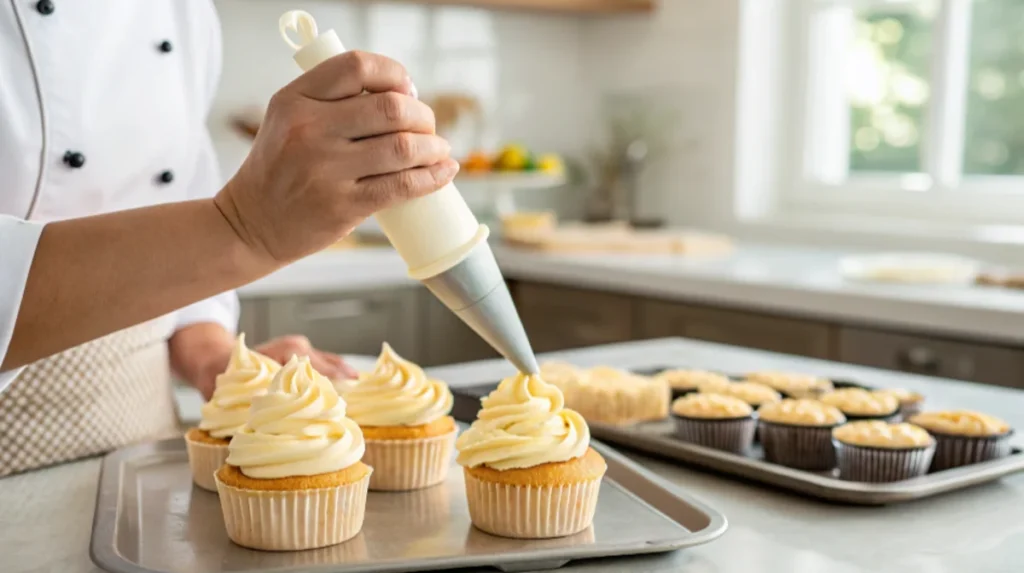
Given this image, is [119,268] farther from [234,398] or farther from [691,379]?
[691,379]

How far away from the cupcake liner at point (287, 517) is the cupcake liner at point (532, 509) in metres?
0.11

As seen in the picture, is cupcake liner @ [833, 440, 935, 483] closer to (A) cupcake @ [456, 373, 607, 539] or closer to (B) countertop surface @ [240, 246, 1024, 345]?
(A) cupcake @ [456, 373, 607, 539]

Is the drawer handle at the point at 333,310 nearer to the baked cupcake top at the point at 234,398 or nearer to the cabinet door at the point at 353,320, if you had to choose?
the cabinet door at the point at 353,320

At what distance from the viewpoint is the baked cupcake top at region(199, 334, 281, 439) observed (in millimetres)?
1089

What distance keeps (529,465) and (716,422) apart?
29 cm

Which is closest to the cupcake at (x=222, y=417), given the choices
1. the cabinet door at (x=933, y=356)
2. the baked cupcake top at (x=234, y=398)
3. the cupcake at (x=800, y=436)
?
the baked cupcake top at (x=234, y=398)

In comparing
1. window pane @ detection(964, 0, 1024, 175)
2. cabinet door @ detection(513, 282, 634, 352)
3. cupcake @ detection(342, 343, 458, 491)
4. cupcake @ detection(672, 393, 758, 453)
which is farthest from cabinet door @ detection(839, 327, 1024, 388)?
cupcake @ detection(342, 343, 458, 491)

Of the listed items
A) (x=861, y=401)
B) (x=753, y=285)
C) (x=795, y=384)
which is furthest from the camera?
(x=753, y=285)

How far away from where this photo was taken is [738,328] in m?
2.59

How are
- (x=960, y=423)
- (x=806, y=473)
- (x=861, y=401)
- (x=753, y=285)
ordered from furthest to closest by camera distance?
(x=753, y=285) → (x=861, y=401) → (x=960, y=423) → (x=806, y=473)

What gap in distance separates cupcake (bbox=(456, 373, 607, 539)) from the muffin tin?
148 mm

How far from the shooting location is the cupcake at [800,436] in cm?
113

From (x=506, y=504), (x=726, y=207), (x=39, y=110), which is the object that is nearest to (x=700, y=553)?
(x=506, y=504)

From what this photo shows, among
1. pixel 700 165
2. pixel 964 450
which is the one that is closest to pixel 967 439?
pixel 964 450
